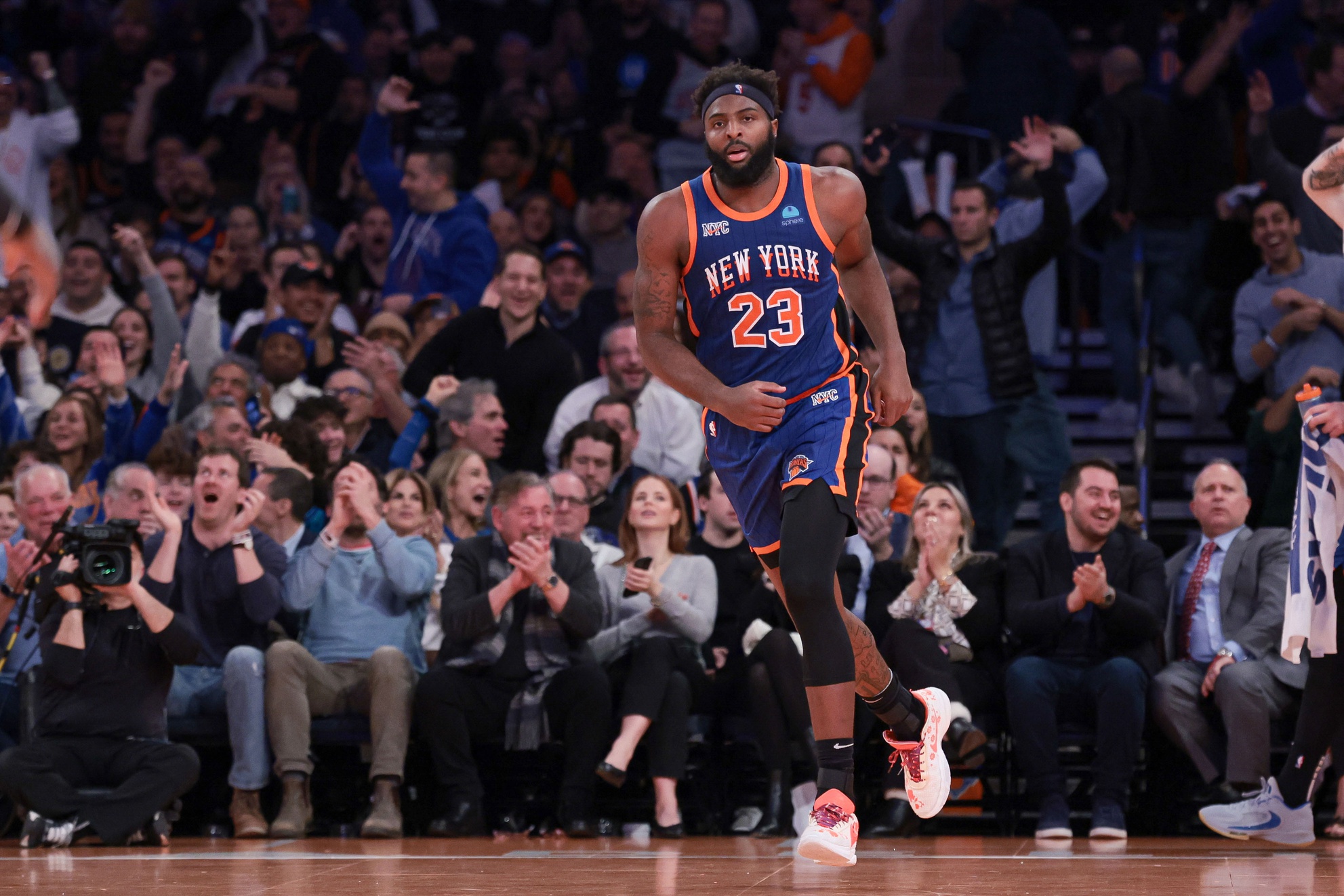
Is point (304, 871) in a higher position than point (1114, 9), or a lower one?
lower

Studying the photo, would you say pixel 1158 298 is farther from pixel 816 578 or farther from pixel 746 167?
pixel 816 578

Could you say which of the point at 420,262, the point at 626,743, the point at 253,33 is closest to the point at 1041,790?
the point at 626,743

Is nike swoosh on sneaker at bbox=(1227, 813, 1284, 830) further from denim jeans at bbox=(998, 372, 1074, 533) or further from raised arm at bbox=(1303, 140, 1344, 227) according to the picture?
denim jeans at bbox=(998, 372, 1074, 533)

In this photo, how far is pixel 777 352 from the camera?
16.8 ft

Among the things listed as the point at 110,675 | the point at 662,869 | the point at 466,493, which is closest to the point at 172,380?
the point at 466,493

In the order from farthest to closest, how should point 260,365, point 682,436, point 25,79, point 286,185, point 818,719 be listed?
1. point 25,79
2. point 286,185
3. point 260,365
4. point 682,436
5. point 818,719

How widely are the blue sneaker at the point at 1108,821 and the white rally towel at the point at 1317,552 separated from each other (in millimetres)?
1146

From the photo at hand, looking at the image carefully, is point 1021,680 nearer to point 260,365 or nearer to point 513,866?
point 513,866

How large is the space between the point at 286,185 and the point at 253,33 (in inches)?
83.9

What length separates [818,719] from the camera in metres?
5.00

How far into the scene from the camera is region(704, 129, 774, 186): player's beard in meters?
5.14

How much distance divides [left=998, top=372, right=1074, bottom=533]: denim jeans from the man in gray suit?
1.51 meters

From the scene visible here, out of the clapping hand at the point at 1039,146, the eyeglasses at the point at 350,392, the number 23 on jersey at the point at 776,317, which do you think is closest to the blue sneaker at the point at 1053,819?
the number 23 on jersey at the point at 776,317

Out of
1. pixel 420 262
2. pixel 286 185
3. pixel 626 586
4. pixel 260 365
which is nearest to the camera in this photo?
pixel 626 586
